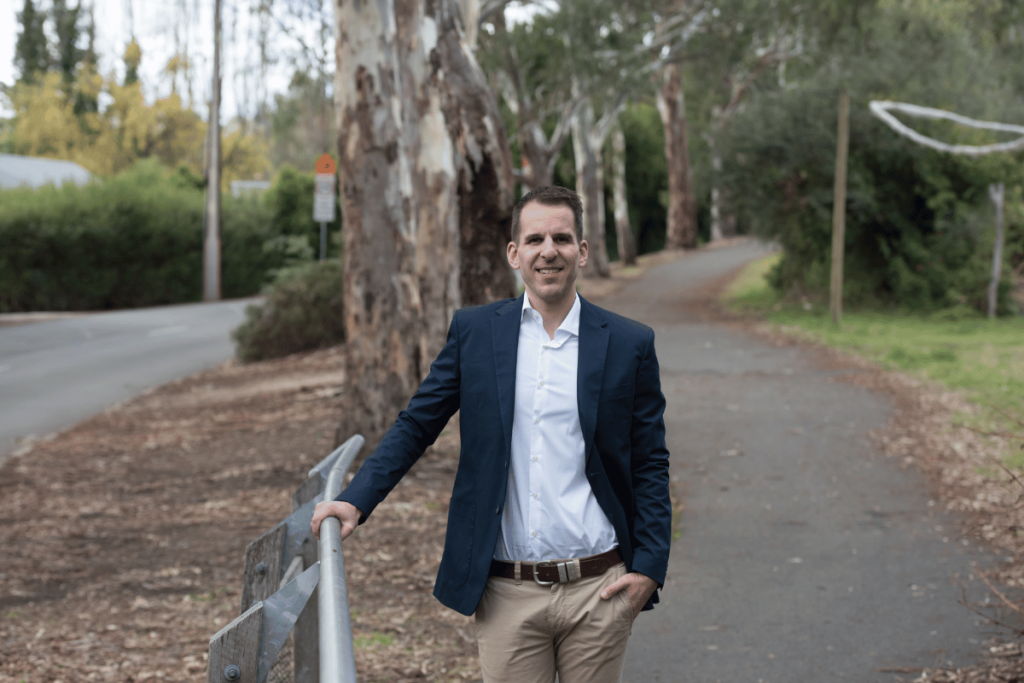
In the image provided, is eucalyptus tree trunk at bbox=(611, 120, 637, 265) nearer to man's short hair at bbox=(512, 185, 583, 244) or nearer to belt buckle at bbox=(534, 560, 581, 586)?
man's short hair at bbox=(512, 185, 583, 244)

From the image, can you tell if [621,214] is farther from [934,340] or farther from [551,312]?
[551,312]

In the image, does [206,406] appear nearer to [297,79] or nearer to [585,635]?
[585,635]

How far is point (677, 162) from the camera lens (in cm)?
4203

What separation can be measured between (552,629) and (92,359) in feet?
60.5

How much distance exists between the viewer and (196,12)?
53625 millimetres

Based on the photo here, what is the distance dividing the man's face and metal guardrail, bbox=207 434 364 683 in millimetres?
807

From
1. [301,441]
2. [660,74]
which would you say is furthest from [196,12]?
[301,441]

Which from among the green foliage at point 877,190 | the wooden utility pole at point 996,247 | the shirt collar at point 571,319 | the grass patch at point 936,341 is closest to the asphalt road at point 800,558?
the grass patch at point 936,341

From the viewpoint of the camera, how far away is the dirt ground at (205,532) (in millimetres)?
5004

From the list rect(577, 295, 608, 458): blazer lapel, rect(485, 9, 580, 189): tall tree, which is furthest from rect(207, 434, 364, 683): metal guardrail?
rect(485, 9, 580, 189): tall tree

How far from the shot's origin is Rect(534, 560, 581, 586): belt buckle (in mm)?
2660

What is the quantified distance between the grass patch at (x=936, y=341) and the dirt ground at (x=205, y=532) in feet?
1.94

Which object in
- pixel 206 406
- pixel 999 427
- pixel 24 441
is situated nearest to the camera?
pixel 999 427

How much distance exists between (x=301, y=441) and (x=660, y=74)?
32.7 meters
